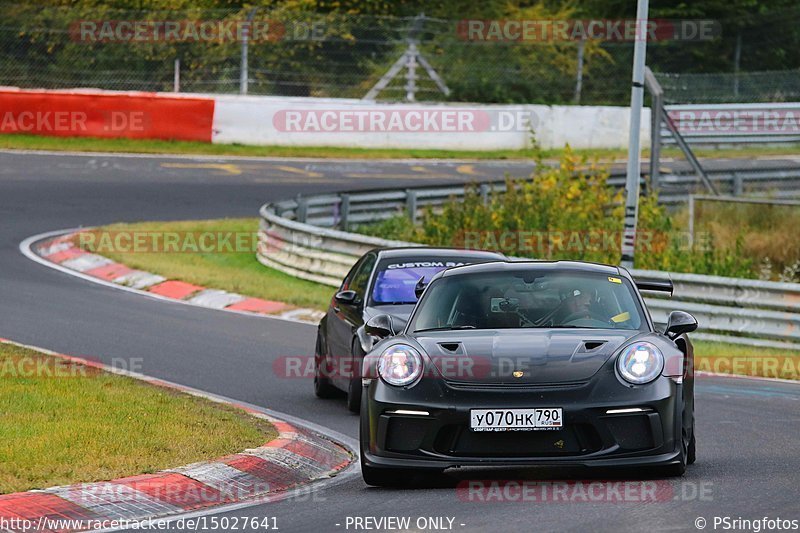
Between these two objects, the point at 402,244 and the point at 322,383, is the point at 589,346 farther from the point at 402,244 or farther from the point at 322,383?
the point at 402,244

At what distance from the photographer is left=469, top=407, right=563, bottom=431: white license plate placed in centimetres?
832

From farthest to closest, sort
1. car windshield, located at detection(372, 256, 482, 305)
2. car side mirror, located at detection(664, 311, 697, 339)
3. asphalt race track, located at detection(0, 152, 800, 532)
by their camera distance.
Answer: car windshield, located at detection(372, 256, 482, 305)
car side mirror, located at detection(664, 311, 697, 339)
asphalt race track, located at detection(0, 152, 800, 532)

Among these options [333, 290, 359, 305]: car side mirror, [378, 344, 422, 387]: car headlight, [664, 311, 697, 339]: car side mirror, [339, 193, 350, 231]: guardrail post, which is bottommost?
[339, 193, 350, 231]: guardrail post

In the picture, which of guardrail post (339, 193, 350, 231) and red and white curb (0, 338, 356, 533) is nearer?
red and white curb (0, 338, 356, 533)

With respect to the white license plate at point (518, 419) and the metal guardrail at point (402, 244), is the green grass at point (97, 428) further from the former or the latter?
the metal guardrail at point (402, 244)

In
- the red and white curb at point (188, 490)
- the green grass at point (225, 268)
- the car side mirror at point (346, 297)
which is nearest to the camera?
the red and white curb at point (188, 490)

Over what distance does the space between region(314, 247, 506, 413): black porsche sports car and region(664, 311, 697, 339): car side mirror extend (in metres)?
3.66

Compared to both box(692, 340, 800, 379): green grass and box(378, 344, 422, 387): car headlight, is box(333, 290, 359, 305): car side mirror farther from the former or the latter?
box(692, 340, 800, 379): green grass

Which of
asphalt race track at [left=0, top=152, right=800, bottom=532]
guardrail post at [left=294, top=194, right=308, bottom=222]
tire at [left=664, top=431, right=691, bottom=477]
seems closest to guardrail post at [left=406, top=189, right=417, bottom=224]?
guardrail post at [left=294, top=194, right=308, bottom=222]

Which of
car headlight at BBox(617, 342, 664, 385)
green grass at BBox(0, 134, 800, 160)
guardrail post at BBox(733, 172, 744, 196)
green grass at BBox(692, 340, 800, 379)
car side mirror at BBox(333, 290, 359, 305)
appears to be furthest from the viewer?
green grass at BBox(0, 134, 800, 160)

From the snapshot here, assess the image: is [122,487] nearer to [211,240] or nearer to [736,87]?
[211,240]

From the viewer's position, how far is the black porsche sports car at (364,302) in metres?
13.0

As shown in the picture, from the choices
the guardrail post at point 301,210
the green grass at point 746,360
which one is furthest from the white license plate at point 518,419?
the guardrail post at point 301,210

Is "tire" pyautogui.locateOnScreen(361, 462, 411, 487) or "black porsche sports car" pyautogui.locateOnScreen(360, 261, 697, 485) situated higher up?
"black porsche sports car" pyautogui.locateOnScreen(360, 261, 697, 485)
